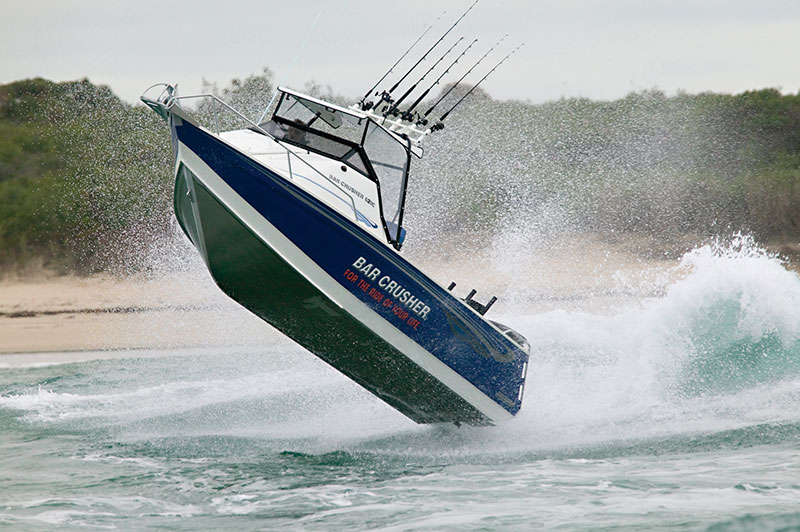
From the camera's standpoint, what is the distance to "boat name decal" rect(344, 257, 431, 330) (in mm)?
8406

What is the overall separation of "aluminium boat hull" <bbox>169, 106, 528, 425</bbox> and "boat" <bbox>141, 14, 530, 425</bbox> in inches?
0.4

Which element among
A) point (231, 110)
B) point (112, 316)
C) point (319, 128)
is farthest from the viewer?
point (112, 316)

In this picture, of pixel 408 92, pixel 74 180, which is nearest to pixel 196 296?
pixel 74 180

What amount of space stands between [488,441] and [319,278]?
8.03 feet

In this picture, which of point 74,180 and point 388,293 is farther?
point 74,180

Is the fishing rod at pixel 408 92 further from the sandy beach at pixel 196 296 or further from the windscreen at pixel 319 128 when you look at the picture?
the sandy beach at pixel 196 296

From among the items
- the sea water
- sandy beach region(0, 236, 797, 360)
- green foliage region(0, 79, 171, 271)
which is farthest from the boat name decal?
green foliage region(0, 79, 171, 271)

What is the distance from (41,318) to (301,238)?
1338cm

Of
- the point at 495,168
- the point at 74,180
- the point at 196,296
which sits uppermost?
the point at 495,168

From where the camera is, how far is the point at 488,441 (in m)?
9.45

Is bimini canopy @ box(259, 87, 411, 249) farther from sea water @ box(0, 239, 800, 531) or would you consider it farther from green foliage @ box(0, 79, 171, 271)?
green foliage @ box(0, 79, 171, 271)

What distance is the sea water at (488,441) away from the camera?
7.25 m

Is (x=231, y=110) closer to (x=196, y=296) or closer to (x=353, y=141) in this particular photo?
(x=353, y=141)

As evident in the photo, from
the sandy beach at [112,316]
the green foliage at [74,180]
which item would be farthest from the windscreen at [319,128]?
the green foliage at [74,180]
